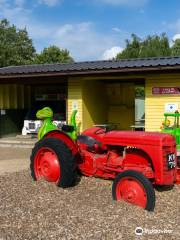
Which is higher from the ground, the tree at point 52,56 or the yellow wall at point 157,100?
the tree at point 52,56

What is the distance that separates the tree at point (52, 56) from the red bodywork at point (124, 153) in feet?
124

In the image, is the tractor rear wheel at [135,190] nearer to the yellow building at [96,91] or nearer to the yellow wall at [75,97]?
the yellow building at [96,91]

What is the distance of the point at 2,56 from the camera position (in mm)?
44781

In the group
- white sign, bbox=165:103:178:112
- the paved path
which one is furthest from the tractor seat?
white sign, bbox=165:103:178:112

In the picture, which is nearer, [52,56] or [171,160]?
[171,160]

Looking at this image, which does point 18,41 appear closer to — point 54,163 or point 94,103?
point 94,103

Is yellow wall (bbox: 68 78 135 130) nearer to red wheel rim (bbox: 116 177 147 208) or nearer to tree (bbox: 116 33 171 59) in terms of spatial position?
red wheel rim (bbox: 116 177 147 208)

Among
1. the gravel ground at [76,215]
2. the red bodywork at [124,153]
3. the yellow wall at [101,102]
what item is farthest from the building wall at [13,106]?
the gravel ground at [76,215]

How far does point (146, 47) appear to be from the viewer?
46.1 m

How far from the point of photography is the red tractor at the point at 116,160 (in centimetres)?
659

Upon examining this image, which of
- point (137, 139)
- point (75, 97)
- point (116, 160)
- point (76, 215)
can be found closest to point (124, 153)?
point (116, 160)

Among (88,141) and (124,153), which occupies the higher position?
(88,141)

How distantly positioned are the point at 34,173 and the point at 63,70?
269 inches

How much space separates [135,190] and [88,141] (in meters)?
1.85
